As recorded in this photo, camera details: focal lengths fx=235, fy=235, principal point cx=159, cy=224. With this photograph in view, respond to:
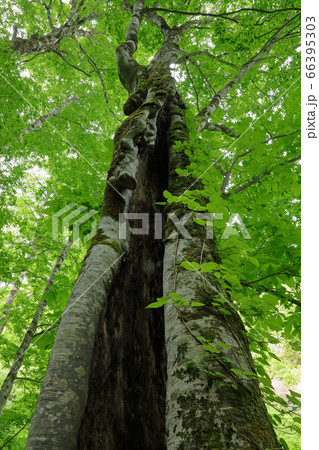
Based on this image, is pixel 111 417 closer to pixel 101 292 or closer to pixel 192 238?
pixel 101 292

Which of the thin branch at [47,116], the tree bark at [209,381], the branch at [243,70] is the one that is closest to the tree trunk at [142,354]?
the tree bark at [209,381]

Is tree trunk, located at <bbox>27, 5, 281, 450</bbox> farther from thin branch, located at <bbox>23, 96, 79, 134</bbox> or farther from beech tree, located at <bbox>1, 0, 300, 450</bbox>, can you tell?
thin branch, located at <bbox>23, 96, 79, 134</bbox>

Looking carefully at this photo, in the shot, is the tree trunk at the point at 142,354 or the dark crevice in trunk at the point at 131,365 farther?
the dark crevice in trunk at the point at 131,365

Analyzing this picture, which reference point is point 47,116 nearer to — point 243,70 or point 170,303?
point 243,70

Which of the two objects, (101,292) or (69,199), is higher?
(69,199)

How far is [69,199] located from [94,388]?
7.71 feet

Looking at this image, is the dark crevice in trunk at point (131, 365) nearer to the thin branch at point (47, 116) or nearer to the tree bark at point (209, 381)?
the tree bark at point (209, 381)

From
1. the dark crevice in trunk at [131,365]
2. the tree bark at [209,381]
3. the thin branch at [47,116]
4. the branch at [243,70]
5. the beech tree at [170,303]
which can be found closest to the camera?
the tree bark at [209,381]

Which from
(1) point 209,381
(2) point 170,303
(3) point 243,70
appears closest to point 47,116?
(3) point 243,70

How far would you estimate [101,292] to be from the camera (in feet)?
5.84

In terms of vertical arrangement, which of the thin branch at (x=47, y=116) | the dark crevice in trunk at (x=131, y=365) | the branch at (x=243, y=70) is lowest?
the dark crevice in trunk at (x=131, y=365)

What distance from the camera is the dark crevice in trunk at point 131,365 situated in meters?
1.55
